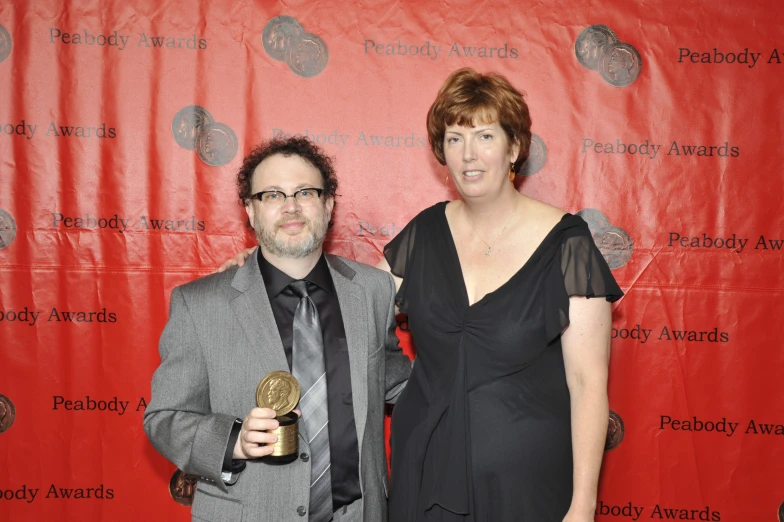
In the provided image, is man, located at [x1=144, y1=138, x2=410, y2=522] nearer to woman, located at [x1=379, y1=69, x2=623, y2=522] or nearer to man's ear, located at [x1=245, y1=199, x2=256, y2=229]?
man's ear, located at [x1=245, y1=199, x2=256, y2=229]

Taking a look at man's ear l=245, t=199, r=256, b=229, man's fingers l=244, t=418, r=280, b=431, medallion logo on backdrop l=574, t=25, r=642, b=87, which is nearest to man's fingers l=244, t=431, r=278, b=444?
man's fingers l=244, t=418, r=280, b=431

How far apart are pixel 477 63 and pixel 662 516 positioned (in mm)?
2061

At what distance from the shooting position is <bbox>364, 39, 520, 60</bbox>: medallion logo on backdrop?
8.49 feet

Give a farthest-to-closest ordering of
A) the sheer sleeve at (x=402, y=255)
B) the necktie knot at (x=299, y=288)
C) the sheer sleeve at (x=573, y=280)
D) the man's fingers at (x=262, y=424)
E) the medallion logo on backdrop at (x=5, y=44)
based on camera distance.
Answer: the medallion logo on backdrop at (x=5, y=44)
the sheer sleeve at (x=402, y=255)
the necktie knot at (x=299, y=288)
the sheer sleeve at (x=573, y=280)
the man's fingers at (x=262, y=424)

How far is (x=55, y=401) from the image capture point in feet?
8.66

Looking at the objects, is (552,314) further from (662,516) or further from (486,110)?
(662,516)

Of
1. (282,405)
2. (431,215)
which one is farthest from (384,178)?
(282,405)

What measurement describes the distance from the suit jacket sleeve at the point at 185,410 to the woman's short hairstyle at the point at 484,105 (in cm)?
99

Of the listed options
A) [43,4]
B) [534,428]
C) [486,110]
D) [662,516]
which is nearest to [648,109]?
[486,110]

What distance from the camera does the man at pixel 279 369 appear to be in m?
1.74

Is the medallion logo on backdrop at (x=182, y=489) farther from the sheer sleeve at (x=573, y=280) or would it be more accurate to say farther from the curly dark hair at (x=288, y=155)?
the sheer sleeve at (x=573, y=280)

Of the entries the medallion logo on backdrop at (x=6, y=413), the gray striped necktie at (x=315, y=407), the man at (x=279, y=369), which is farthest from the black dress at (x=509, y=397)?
the medallion logo on backdrop at (x=6, y=413)

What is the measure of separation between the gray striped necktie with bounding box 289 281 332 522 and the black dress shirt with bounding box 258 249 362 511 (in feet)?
0.07

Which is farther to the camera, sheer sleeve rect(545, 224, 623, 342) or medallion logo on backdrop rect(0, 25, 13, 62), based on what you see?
medallion logo on backdrop rect(0, 25, 13, 62)
